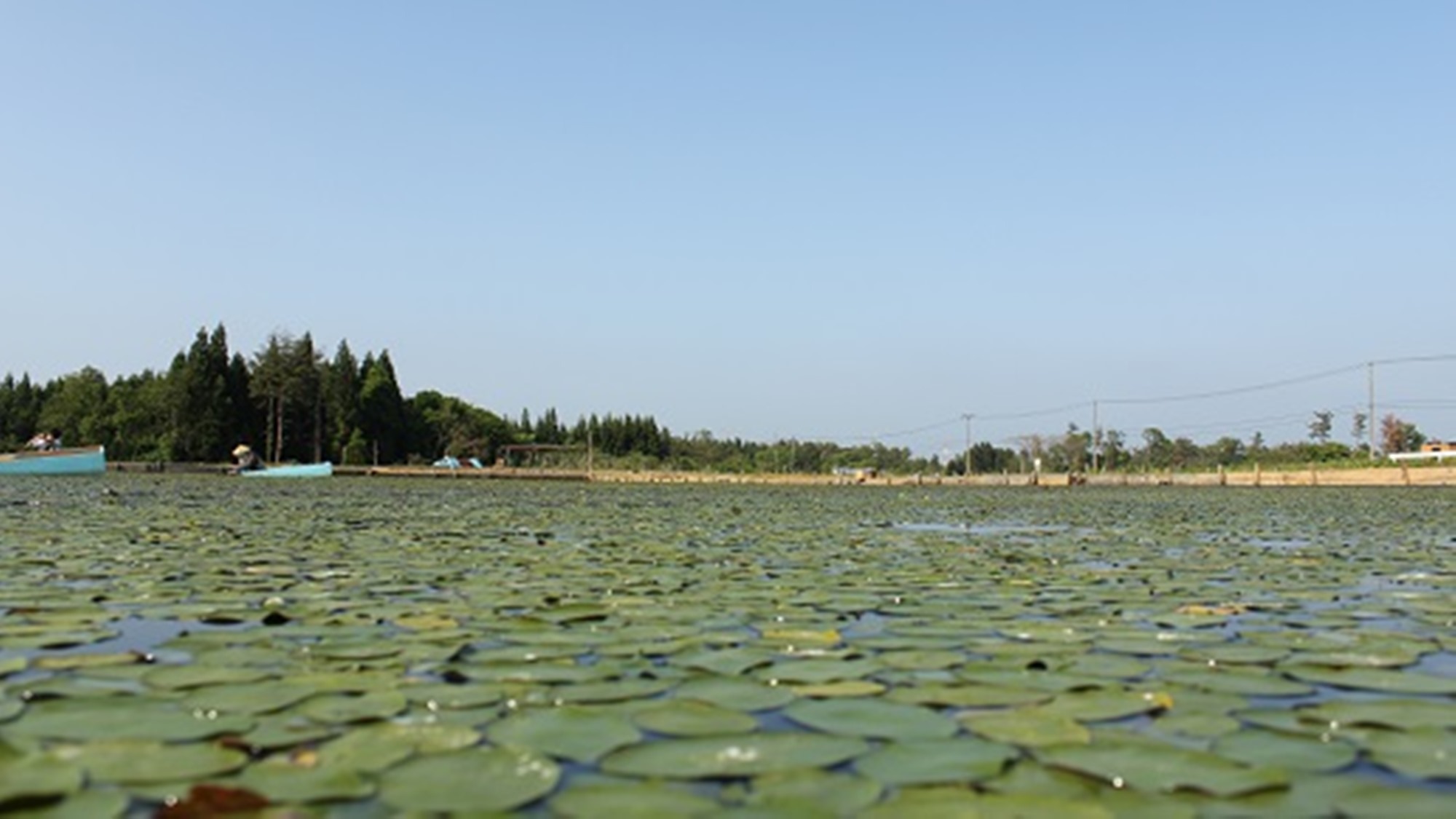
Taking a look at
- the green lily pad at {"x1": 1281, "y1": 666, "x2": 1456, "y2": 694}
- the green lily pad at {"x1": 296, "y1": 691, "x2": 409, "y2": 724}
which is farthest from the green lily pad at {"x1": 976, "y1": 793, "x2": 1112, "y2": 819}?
the green lily pad at {"x1": 1281, "y1": 666, "x2": 1456, "y2": 694}

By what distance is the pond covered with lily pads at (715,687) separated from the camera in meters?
1.91

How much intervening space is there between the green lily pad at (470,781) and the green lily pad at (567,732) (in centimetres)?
8

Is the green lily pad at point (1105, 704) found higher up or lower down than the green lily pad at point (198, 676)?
lower down

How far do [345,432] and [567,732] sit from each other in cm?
6834

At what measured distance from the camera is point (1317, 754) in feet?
7.23

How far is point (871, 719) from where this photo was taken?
249 centimetres

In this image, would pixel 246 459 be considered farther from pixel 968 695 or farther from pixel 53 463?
pixel 968 695

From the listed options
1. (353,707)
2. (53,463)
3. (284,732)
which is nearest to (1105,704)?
(353,707)

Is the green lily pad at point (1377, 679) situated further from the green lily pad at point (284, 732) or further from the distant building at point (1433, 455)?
the distant building at point (1433, 455)

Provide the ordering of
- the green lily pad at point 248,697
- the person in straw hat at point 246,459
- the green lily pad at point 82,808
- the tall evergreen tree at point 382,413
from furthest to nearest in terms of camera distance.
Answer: the tall evergreen tree at point 382,413
the person in straw hat at point 246,459
the green lily pad at point 248,697
the green lily pad at point 82,808

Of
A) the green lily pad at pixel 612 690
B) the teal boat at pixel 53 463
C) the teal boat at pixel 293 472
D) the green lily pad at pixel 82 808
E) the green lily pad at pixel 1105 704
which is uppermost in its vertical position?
the teal boat at pixel 53 463

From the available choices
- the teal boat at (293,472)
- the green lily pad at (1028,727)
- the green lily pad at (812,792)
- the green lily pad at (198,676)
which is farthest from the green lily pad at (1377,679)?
the teal boat at (293,472)

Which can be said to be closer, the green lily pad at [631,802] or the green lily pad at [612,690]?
the green lily pad at [631,802]

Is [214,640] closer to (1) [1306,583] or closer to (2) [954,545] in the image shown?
(1) [1306,583]
